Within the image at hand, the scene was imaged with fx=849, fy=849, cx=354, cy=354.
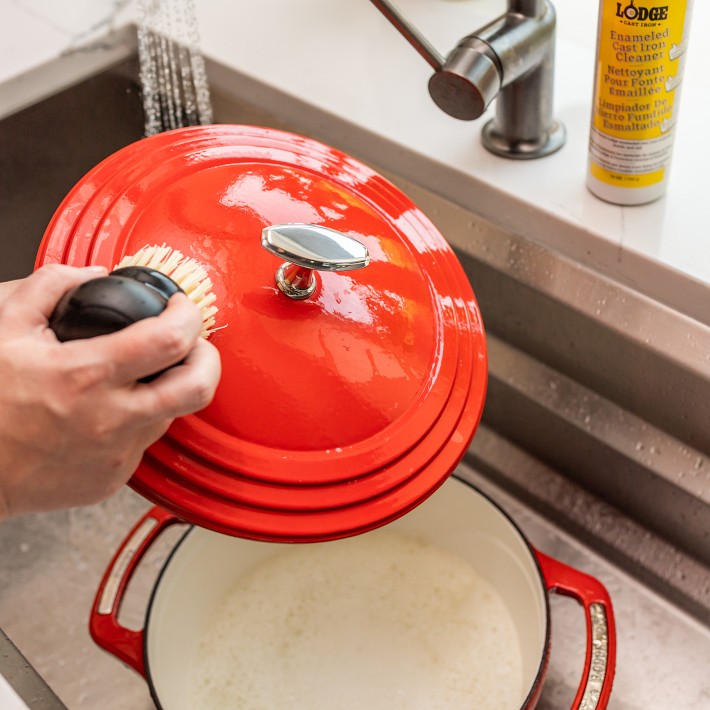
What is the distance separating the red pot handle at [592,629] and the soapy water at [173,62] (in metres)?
0.59

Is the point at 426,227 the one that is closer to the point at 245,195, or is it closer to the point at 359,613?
the point at 245,195

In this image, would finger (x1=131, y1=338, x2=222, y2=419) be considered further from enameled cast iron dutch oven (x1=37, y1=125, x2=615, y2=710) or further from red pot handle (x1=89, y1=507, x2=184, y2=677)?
red pot handle (x1=89, y1=507, x2=184, y2=677)

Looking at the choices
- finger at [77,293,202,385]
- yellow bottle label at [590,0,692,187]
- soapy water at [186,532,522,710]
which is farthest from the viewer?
soapy water at [186,532,522,710]

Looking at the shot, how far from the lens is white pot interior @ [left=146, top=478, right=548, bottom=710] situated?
67cm

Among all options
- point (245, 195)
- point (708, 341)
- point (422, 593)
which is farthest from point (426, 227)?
point (422, 593)

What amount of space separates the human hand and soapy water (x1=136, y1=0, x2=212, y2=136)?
564mm

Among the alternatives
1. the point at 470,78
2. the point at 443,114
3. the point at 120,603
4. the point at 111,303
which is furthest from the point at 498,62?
the point at 120,603

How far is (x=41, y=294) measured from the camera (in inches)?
15.2

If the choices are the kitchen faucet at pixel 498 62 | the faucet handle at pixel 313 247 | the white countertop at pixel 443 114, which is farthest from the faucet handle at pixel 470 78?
→ the faucet handle at pixel 313 247

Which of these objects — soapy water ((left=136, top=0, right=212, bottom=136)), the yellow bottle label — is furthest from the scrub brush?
soapy water ((left=136, top=0, right=212, bottom=136))

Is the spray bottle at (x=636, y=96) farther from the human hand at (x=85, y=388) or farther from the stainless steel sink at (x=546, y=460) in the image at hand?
the human hand at (x=85, y=388)

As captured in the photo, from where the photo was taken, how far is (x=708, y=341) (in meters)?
0.63

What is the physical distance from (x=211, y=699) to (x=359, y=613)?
0.47 ft

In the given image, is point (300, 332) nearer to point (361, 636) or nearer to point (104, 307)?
point (104, 307)
